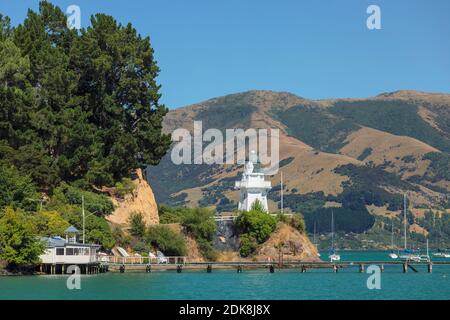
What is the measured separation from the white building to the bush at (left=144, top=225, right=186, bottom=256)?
55.8 ft

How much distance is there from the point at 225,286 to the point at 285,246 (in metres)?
35.2

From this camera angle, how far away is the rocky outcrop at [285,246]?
4536 inches

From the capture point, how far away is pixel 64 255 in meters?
90.6

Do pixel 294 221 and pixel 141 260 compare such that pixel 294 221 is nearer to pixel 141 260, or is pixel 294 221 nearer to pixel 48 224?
pixel 141 260

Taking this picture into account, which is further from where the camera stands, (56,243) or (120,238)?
(120,238)

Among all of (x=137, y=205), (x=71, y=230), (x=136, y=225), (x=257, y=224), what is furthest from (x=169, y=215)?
(x=71, y=230)

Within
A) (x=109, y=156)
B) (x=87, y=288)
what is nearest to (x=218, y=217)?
(x=109, y=156)

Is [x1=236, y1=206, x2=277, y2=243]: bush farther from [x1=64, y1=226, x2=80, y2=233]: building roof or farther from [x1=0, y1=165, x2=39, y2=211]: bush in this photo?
[x1=64, y1=226, x2=80, y2=233]: building roof

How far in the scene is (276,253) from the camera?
115188 mm

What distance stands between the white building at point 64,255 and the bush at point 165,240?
Answer: 670 inches
